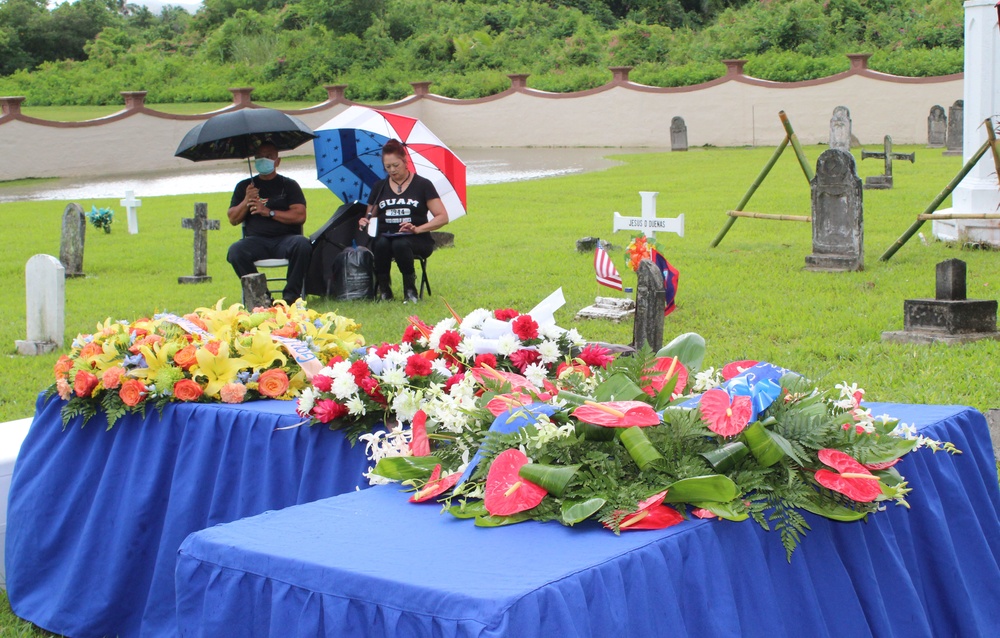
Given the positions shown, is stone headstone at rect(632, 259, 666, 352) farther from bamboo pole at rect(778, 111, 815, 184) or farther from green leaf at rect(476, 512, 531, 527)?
bamboo pole at rect(778, 111, 815, 184)

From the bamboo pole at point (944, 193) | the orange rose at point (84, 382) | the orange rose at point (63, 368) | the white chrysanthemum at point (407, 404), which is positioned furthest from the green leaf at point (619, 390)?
the bamboo pole at point (944, 193)

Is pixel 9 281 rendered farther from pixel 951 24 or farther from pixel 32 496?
pixel 951 24

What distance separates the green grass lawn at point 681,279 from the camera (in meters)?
6.95

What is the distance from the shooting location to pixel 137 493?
12.6 ft

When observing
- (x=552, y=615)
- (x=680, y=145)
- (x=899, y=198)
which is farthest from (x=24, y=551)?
(x=680, y=145)

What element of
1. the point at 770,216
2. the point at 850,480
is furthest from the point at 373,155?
the point at 850,480

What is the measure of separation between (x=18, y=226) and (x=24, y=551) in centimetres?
1620

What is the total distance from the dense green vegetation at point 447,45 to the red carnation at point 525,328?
31.9 m

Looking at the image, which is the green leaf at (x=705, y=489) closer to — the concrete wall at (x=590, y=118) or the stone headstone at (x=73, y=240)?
the stone headstone at (x=73, y=240)

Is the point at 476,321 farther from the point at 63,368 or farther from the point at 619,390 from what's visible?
the point at 63,368

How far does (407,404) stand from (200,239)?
30.7 feet

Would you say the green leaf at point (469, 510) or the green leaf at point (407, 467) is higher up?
the green leaf at point (407, 467)

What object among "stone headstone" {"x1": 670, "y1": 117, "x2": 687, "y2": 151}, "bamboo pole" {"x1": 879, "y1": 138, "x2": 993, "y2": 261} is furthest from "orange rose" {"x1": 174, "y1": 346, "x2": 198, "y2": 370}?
"stone headstone" {"x1": 670, "y1": 117, "x2": 687, "y2": 151}

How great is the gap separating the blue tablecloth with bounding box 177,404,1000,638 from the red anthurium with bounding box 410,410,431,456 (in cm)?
13
